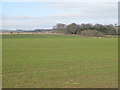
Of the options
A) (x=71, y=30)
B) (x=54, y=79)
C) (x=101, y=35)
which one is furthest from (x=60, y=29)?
(x=54, y=79)

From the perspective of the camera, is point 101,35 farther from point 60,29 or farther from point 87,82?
point 87,82

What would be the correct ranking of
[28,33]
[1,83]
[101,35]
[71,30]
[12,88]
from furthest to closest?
[71,30] < [101,35] < [28,33] < [1,83] < [12,88]

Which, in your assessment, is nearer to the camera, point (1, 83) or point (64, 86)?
point (64, 86)

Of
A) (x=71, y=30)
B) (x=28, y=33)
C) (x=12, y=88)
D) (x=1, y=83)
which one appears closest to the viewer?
(x=12, y=88)

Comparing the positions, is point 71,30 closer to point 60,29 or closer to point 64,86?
point 60,29

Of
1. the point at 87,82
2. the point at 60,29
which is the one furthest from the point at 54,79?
the point at 60,29

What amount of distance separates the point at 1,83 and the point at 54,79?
2.25 m

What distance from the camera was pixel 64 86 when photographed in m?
8.77

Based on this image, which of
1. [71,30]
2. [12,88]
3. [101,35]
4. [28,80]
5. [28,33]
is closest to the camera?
[12,88]

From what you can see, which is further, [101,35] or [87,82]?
[101,35]

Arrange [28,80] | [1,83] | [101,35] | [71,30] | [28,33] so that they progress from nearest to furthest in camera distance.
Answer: [1,83] → [28,80] → [28,33] → [101,35] → [71,30]

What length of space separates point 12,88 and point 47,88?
4.00 ft

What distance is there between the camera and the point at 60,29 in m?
149

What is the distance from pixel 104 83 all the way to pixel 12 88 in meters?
3.53
